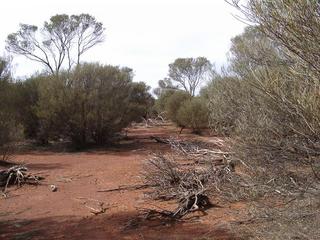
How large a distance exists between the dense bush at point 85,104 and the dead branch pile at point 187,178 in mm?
10916

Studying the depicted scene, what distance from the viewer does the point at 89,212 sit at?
10.1 metres

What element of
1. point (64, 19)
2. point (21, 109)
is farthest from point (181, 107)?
point (64, 19)

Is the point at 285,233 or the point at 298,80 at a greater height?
the point at 298,80

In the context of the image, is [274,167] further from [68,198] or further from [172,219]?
[68,198]

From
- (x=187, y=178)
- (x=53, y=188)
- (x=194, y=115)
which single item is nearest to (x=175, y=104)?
(x=194, y=115)

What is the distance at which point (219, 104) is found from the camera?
1073cm

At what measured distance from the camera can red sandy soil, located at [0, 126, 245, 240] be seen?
27.7 feet


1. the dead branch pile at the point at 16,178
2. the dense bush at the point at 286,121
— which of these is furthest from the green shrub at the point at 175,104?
the dense bush at the point at 286,121

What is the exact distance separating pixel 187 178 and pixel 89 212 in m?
2.37

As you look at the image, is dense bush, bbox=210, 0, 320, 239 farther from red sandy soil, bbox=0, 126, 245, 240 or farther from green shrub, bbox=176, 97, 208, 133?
green shrub, bbox=176, 97, 208, 133

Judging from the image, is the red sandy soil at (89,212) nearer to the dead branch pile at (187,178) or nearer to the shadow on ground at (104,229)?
the shadow on ground at (104,229)

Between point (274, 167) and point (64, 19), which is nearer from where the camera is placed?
point (274, 167)

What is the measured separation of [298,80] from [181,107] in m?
26.9

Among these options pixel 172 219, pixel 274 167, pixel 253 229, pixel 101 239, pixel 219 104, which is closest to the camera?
pixel 274 167
